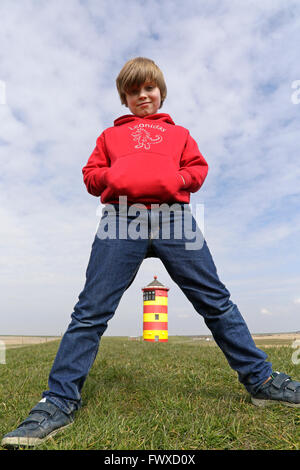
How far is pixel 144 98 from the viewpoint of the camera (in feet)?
9.95

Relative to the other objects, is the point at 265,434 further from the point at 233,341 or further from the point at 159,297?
the point at 159,297

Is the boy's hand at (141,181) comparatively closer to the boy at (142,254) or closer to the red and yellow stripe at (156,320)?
the boy at (142,254)

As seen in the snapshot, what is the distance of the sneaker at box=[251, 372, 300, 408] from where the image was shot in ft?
8.81

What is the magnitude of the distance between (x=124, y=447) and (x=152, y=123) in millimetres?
2332

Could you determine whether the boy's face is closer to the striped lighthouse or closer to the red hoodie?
the red hoodie

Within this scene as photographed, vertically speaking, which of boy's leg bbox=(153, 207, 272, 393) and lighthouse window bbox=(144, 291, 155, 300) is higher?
lighthouse window bbox=(144, 291, 155, 300)

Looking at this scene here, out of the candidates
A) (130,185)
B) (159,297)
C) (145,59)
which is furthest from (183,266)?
(159,297)

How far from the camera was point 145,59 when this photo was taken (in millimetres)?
3084

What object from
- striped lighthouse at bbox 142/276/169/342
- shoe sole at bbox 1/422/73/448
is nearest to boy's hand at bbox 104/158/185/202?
shoe sole at bbox 1/422/73/448

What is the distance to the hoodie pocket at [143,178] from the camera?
260 centimetres

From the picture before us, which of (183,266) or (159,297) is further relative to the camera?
(159,297)

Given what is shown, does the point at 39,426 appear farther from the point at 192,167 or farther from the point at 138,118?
the point at 138,118

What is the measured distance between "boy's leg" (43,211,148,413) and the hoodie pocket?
0.37 m

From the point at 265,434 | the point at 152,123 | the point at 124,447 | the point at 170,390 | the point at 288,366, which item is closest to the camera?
the point at 124,447
